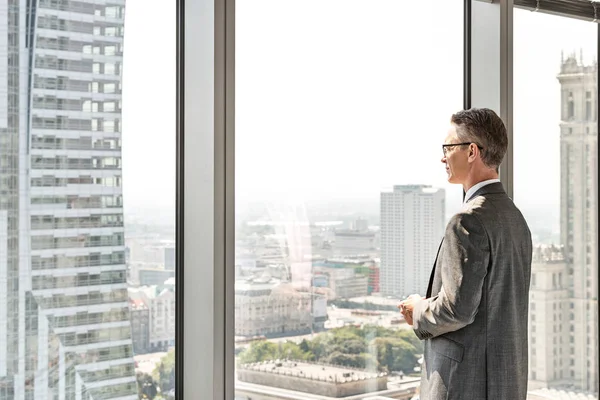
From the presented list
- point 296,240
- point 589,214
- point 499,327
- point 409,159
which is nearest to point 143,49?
point 296,240

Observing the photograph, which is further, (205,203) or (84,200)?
(205,203)

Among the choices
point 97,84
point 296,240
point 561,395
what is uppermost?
point 97,84

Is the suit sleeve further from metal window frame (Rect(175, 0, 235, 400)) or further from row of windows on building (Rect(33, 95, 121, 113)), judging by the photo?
row of windows on building (Rect(33, 95, 121, 113))

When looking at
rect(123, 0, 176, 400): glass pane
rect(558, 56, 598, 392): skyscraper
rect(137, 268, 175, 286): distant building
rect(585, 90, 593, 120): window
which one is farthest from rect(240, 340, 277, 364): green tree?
rect(585, 90, 593, 120): window

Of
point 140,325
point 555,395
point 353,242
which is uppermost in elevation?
point 353,242

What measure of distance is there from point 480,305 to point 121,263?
106cm

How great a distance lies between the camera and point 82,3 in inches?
79.5

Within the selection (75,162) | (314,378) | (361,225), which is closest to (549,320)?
(361,225)

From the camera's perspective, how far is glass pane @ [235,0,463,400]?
2.36 m

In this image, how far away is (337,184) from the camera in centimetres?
255

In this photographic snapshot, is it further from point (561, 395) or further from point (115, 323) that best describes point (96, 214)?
point (561, 395)

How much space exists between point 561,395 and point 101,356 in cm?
211

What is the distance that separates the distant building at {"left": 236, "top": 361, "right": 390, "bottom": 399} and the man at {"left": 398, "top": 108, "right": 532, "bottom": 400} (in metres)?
0.50

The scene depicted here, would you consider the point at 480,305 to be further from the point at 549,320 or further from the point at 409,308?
the point at 549,320
